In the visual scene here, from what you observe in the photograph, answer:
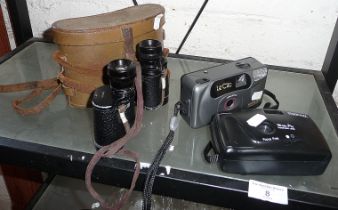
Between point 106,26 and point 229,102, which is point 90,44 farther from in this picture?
point 229,102

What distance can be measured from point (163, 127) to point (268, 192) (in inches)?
9.0

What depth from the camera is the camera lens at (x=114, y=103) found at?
1.65ft

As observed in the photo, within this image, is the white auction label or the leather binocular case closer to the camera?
the white auction label

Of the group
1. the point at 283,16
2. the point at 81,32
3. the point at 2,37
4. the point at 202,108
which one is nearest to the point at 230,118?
the point at 202,108

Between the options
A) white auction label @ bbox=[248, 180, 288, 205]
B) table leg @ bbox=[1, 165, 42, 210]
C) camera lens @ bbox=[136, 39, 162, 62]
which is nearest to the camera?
white auction label @ bbox=[248, 180, 288, 205]

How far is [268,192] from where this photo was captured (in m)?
0.48

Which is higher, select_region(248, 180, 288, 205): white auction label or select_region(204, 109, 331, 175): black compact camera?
select_region(204, 109, 331, 175): black compact camera

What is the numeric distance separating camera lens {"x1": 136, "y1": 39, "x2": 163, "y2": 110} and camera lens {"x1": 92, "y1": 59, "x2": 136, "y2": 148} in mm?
51

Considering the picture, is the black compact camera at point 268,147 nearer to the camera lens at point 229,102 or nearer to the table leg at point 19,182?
the camera lens at point 229,102

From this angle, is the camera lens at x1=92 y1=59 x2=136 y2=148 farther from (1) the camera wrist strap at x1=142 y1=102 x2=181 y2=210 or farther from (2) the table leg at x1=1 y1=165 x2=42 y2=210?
(2) the table leg at x1=1 y1=165 x2=42 y2=210

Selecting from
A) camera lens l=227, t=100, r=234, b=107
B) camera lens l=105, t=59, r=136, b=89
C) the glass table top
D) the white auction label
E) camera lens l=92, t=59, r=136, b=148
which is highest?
camera lens l=105, t=59, r=136, b=89

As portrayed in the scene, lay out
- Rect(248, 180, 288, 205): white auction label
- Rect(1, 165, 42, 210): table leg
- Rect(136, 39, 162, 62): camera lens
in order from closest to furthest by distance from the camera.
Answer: Rect(248, 180, 288, 205): white auction label → Rect(136, 39, 162, 62): camera lens → Rect(1, 165, 42, 210): table leg

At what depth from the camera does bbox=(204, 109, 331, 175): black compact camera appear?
482 millimetres

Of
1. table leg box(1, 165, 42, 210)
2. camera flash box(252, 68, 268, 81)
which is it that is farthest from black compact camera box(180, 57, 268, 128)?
table leg box(1, 165, 42, 210)
